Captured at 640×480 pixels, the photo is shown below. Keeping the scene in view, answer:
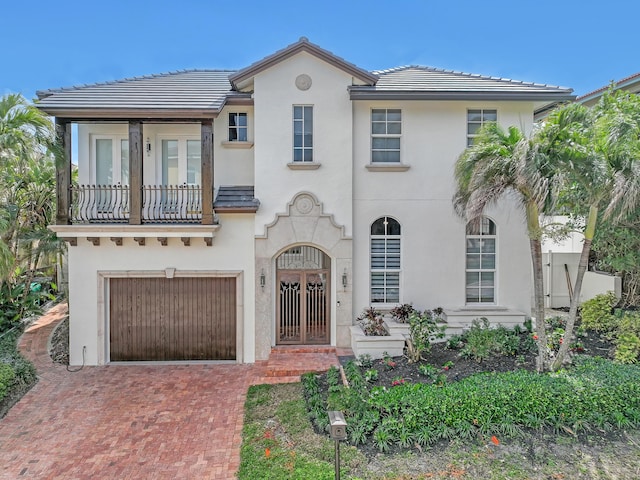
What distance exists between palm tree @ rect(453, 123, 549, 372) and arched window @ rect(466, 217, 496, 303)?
315 centimetres

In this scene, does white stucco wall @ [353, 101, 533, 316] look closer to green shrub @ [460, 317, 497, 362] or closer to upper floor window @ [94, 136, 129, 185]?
green shrub @ [460, 317, 497, 362]

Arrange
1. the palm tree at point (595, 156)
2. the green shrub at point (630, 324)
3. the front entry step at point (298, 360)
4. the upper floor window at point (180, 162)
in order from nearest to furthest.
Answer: the palm tree at point (595, 156), the green shrub at point (630, 324), the front entry step at point (298, 360), the upper floor window at point (180, 162)

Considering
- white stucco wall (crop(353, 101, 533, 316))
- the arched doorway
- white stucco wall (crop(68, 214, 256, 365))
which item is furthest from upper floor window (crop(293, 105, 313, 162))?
the arched doorway

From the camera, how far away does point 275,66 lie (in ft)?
34.4

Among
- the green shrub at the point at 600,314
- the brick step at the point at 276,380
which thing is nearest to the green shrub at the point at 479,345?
the green shrub at the point at 600,314

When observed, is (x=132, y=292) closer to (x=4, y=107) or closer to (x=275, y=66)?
(x=4, y=107)

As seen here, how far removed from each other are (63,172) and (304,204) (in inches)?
256

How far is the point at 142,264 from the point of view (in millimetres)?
10469

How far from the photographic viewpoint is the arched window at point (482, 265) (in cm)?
1135

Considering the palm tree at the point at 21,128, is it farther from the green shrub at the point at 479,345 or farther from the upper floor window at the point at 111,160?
the green shrub at the point at 479,345

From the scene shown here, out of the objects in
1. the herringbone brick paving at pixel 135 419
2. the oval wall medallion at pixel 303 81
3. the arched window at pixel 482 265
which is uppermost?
the oval wall medallion at pixel 303 81

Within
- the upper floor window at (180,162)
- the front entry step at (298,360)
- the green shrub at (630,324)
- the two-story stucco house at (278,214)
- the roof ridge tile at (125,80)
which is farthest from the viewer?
the upper floor window at (180,162)

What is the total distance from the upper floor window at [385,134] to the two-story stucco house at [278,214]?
0.14 feet

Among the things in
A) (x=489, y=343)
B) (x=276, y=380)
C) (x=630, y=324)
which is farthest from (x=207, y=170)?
(x=630, y=324)
